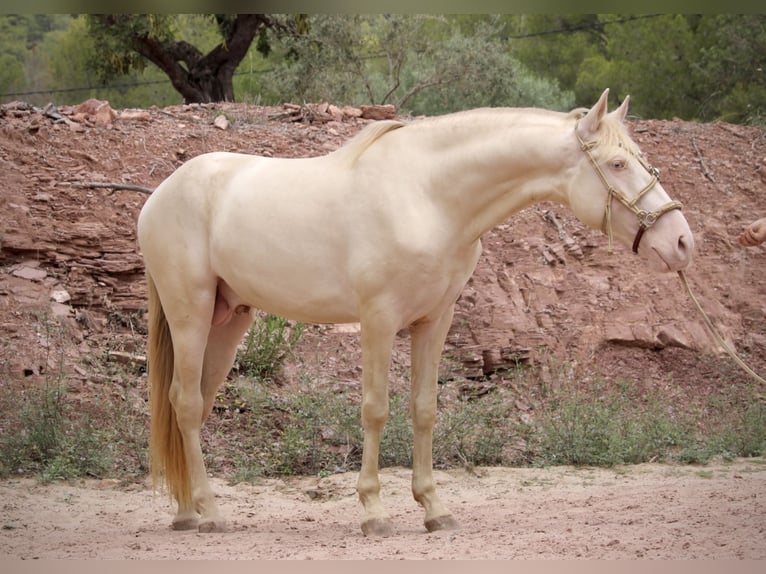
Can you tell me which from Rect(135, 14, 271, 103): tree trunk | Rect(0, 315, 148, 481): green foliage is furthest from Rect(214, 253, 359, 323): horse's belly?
Rect(135, 14, 271, 103): tree trunk

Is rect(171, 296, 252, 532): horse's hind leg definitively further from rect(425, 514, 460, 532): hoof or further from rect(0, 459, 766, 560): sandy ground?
rect(425, 514, 460, 532): hoof

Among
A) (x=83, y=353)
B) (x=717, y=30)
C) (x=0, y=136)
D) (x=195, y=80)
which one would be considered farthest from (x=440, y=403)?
(x=717, y=30)

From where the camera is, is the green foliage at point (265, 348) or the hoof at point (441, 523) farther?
the green foliage at point (265, 348)

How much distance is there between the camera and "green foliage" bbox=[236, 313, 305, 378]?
8812 millimetres

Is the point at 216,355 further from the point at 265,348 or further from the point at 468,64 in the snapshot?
the point at 468,64

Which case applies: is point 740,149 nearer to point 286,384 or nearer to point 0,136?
point 286,384

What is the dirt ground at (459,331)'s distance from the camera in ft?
17.7

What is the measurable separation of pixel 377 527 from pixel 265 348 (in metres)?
3.72

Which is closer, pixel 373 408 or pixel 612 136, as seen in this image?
pixel 612 136

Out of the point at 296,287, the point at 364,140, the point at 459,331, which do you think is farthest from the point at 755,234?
the point at 459,331

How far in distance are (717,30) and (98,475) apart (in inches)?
614

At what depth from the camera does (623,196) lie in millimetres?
4930

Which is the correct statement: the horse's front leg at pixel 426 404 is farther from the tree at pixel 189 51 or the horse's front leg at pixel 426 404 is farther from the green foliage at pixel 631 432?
the tree at pixel 189 51

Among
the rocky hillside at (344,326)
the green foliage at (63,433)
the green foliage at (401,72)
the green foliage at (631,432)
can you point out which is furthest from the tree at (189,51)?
the green foliage at (631,432)
